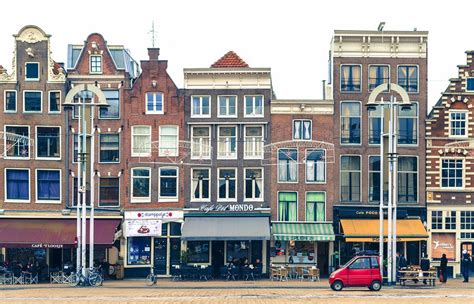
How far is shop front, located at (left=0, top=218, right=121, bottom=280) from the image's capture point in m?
56.0

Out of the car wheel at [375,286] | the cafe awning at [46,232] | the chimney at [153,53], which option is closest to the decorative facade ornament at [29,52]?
the chimney at [153,53]

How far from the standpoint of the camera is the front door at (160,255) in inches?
2297

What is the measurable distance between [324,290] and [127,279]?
15228mm

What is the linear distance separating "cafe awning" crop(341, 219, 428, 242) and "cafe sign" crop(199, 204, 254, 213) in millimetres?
5887

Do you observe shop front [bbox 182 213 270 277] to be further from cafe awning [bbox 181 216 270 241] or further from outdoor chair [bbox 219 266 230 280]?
outdoor chair [bbox 219 266 230 280]

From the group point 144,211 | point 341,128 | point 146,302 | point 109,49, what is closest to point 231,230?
point 144,211

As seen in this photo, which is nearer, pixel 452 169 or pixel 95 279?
pixel 95 279

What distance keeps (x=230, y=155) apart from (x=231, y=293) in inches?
631

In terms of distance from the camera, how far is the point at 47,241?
56.0m

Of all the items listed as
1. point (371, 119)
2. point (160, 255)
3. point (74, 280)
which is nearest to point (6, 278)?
point (74, 280)

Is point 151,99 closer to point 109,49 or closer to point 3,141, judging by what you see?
point 109,49

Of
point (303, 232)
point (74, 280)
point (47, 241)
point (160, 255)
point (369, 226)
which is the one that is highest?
point (369, 226)

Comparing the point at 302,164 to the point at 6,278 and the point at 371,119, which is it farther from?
the point at 6,278

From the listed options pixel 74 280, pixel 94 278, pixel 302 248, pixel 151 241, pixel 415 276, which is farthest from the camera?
pixel 151 241
